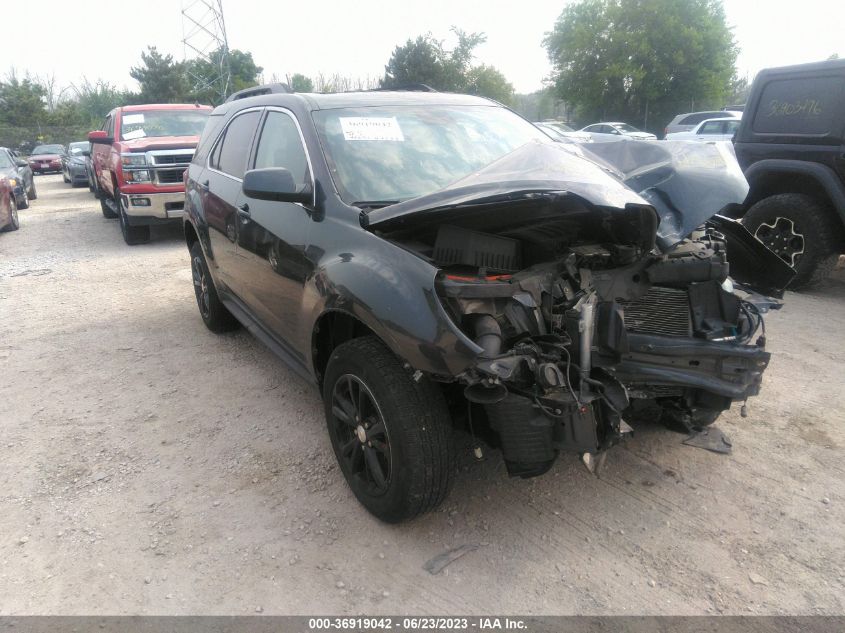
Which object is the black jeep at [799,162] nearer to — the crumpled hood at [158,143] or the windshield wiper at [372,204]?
the windshield wiper at [372,204]

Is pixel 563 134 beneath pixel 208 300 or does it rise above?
above

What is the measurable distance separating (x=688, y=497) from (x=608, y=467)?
41cm

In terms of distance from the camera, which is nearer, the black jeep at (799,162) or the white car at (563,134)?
the white car at (563,134)

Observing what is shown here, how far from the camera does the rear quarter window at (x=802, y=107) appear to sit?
5664mm

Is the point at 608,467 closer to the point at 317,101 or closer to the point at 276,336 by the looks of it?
the point at 276,336

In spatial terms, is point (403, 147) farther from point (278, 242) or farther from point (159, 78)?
point (159, 78)

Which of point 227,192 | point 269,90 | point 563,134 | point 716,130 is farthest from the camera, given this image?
point 716,130

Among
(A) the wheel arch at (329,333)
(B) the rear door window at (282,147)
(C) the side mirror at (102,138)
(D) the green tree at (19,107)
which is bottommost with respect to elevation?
(A) the wheel arch at (329,333)

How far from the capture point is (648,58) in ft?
123

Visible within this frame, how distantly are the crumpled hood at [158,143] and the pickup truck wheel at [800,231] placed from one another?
8.11m

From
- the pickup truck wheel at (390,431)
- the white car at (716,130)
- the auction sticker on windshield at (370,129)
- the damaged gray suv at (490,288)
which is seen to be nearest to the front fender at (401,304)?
the damaged gray suv at (490,288)

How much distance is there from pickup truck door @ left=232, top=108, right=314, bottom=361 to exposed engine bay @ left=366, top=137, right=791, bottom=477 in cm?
73

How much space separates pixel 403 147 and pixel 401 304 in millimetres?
1292

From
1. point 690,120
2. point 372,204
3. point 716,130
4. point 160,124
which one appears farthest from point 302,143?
point 690,120
